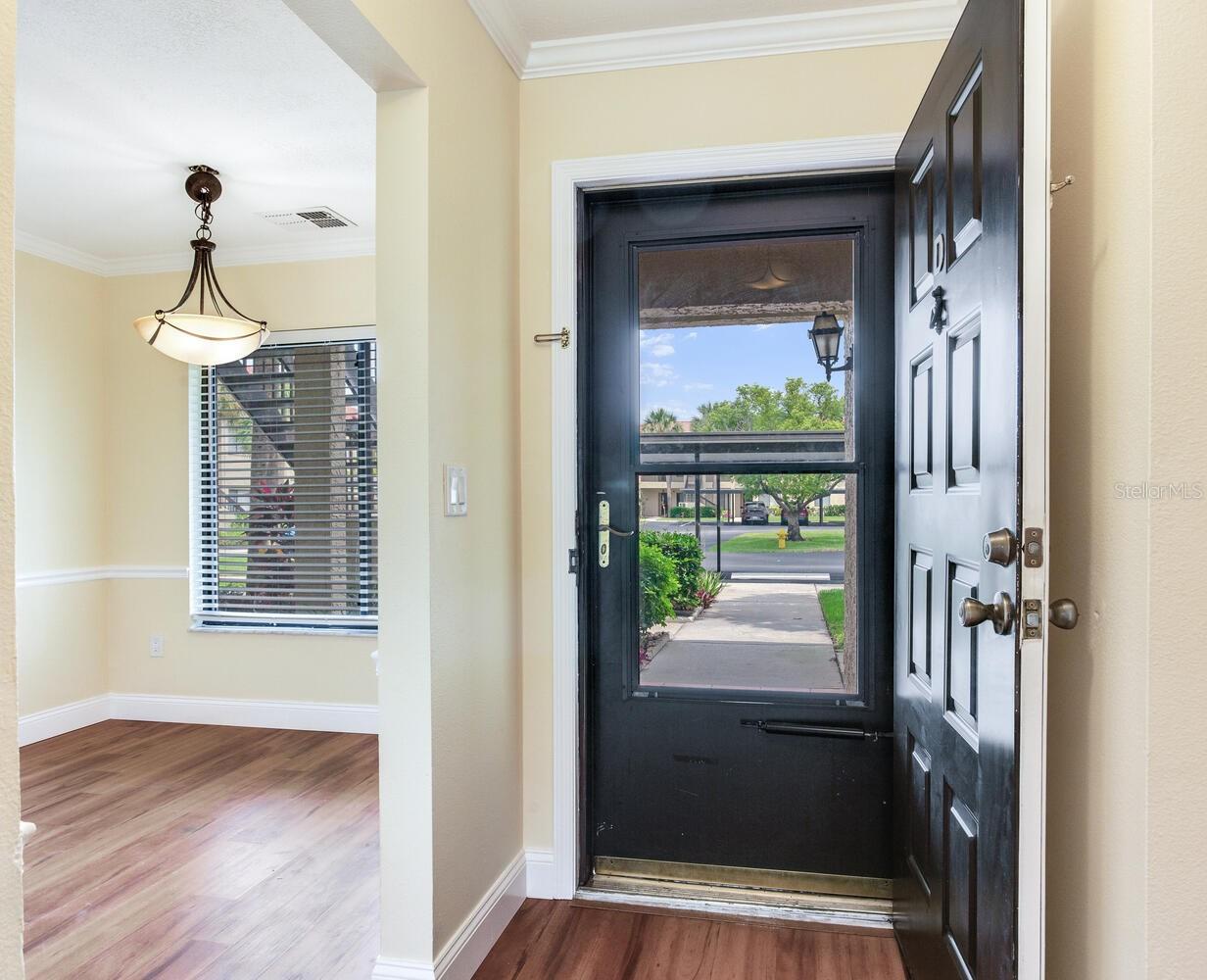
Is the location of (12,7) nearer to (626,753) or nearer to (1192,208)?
(1192,208)

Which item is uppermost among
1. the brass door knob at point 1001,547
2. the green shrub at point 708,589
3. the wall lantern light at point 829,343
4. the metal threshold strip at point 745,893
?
the wall lantern light at point 829,343

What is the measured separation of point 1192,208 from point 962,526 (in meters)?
0.65

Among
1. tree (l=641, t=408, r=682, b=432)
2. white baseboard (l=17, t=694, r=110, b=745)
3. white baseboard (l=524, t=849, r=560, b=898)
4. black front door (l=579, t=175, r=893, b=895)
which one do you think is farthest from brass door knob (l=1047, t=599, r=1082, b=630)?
white baseboard (l=17, t=694, r=110, b=745)

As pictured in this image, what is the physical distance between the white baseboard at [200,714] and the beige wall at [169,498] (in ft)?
0.16

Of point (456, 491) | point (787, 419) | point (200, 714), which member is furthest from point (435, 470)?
point (200, 714)

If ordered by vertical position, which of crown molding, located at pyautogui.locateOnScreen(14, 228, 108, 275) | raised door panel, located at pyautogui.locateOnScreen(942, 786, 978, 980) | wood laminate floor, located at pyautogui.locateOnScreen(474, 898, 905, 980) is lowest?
wood laminate floor, located at pyautogui.locateOnScreen(474, 898, 905, 980)

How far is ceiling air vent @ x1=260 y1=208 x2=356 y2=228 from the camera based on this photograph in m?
3.70

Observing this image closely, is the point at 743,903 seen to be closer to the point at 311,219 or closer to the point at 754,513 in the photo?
the point at 754,513

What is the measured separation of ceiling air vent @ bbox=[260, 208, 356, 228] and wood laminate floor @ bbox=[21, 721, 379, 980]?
2.55 metres

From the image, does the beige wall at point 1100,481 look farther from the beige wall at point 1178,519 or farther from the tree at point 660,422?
the tree at point 660,422

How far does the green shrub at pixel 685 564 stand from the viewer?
Answer: 7.98ft

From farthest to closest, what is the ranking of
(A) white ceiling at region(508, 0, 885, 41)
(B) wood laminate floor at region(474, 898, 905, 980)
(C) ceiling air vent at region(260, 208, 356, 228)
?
(C) ceiling air vent at region(260, 208, 356, 228) < (A) white ceiling at region(508, 0, 885, 41) < (B) wood laminate floor at region(474, 898, 905, 980)

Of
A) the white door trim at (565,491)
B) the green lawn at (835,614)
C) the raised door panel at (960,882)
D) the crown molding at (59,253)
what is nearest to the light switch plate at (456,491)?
the white door trim at (565,491)

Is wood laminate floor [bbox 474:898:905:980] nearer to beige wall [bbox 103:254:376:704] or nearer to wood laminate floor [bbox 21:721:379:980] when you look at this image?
wood laminate floor [bbox 21:721:379:980]
